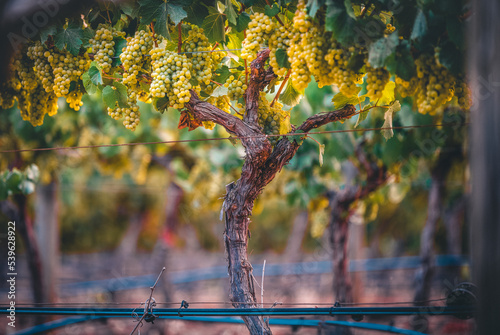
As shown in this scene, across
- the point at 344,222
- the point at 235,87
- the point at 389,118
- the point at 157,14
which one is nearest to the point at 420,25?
the point at 389,118

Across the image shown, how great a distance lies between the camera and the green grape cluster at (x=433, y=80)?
1.52 m

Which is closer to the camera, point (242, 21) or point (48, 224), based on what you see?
point (242, 21)

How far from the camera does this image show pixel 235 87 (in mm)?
1963

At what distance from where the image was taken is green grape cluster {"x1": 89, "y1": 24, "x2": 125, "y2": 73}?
1.80 meters

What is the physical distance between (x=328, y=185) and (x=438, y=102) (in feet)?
11.2

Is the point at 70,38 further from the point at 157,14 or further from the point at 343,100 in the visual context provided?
the point at 343,100

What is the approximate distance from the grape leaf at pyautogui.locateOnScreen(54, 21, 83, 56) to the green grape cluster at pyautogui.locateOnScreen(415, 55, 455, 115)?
135 cm

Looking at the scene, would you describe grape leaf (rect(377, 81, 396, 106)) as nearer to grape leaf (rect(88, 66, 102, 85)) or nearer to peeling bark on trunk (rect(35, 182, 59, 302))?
grape leaf (rect(88, 66, 102, 85))

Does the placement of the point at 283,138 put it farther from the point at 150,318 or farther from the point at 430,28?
the point at 150,318

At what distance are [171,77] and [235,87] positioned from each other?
0.35 metres

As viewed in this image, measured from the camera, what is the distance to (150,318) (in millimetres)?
1934

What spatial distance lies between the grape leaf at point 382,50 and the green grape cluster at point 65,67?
1.22 m

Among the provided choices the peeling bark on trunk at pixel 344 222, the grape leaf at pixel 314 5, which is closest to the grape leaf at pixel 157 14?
the grape leaf at pixel 314 5

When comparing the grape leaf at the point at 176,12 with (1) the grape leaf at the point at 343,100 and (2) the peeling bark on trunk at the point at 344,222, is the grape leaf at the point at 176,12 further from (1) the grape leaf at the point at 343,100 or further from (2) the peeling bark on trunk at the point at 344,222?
(2) the peeling bark on trunk at the point at 344,222
